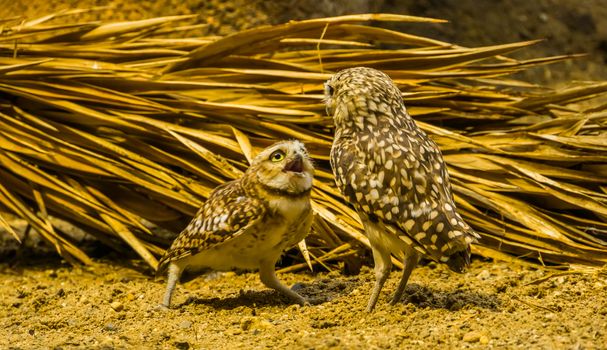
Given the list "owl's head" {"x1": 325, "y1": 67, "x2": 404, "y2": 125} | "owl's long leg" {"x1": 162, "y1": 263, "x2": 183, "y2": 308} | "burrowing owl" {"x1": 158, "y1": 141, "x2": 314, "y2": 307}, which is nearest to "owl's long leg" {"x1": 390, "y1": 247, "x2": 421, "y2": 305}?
"burrowing owl" {"x1": 158, "y1": 141, "x2": 314, "y2": 307}

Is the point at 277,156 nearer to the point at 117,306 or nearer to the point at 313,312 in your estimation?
the point at 313,312

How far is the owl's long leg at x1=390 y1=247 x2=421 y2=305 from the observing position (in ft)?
13.9

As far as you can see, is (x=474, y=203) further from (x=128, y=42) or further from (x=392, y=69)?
(x=128, y=42)

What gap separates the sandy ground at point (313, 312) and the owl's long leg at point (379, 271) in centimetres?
7

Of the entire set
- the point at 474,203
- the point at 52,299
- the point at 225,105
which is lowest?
the point at 52,299

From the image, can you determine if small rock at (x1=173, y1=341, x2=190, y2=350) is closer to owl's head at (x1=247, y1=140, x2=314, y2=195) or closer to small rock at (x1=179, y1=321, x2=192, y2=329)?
small rock at (x1=179, y1=321, x2=192, y2=329)

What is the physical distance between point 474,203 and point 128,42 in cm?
A: 231

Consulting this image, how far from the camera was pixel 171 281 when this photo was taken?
477 centimetres

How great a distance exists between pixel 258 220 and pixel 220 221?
20 cm

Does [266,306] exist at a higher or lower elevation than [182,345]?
lower

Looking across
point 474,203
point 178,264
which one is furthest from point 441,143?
point 178,264

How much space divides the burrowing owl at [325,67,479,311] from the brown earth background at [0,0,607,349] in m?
0.26

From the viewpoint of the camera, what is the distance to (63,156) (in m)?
5.73

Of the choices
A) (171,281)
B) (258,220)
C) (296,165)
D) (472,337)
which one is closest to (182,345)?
(258,220)
